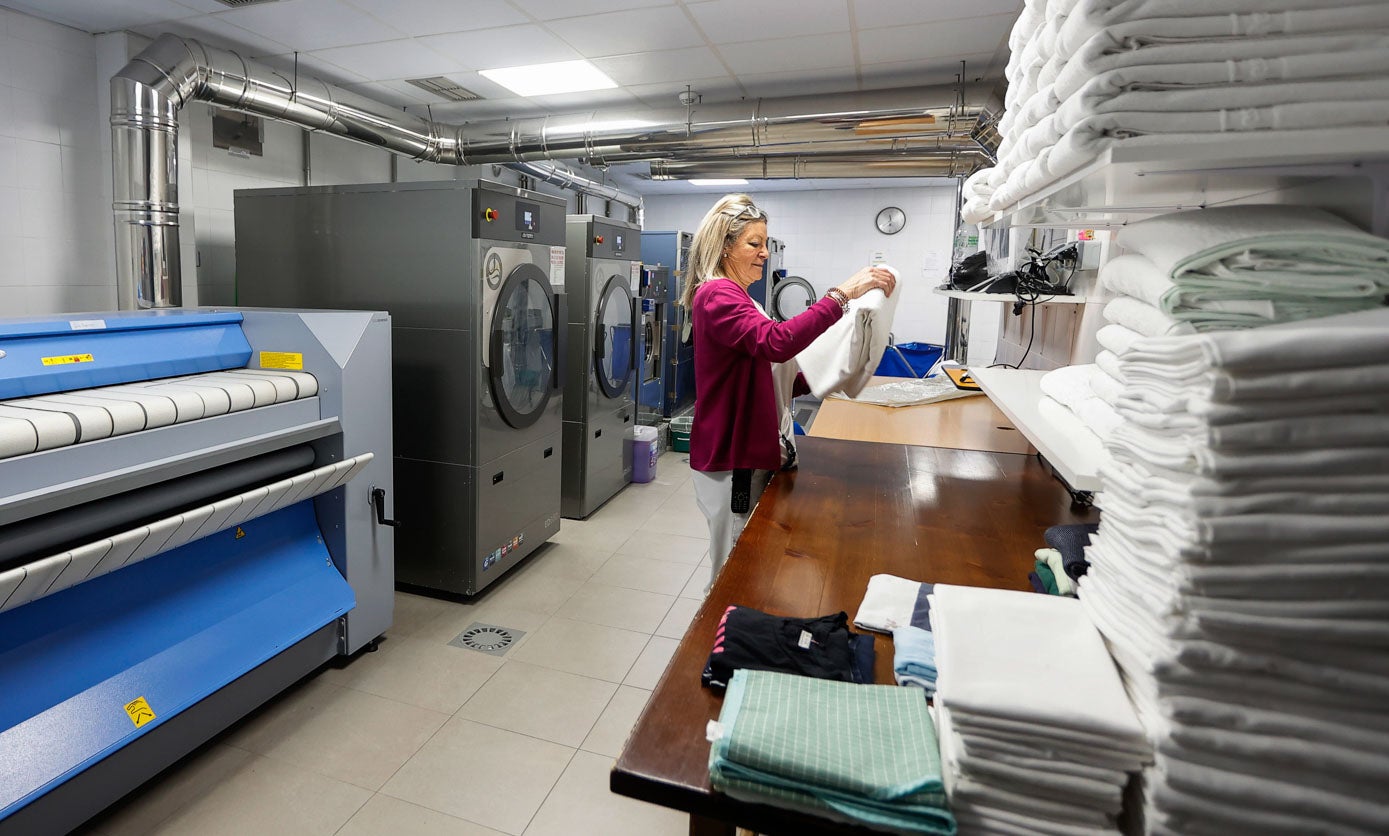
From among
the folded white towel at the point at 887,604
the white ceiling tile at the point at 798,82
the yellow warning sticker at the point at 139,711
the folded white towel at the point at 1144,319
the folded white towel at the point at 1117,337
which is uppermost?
the white ceiling tile at the point at 798,82

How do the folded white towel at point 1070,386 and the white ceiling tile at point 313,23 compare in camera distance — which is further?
the white ceiling tile at point 313,23

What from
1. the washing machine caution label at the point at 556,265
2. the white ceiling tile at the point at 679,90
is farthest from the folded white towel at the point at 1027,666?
the white ceiling tile at the point at 679,90

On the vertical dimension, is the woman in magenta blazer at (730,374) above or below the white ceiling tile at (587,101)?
below

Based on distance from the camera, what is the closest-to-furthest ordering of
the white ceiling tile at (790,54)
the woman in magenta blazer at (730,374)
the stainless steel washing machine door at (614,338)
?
the woman in magenta blazer at (730,374)
the white ceiling tile at (790,54)
the stainless steel washing machine door at (614,338)

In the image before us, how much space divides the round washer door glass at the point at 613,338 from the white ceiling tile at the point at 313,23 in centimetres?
187

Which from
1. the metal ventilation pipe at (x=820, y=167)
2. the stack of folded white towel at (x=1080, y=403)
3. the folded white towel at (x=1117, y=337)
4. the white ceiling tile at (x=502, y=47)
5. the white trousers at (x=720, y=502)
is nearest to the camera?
the folded white towel at (x=1117, y=337)

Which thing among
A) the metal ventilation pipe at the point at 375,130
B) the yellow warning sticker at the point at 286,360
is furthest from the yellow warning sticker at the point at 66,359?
the metal ventilation pipe at the point at 375,130

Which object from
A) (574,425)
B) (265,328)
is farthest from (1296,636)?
(574,425)

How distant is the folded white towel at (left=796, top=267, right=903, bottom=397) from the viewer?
2.13 meters

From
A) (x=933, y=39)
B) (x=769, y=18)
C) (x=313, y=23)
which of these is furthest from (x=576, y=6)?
(x=933, y=39)

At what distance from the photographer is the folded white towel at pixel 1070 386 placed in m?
1.46

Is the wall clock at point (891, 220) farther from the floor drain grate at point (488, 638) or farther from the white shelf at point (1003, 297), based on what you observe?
the floor drain grate at point (488, 638)

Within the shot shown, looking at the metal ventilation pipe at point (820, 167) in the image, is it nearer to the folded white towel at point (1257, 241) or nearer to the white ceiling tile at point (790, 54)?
the white ceiling tile at point (790, 54)

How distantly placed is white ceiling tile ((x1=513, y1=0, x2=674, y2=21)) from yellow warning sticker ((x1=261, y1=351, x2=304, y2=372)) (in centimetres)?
222
